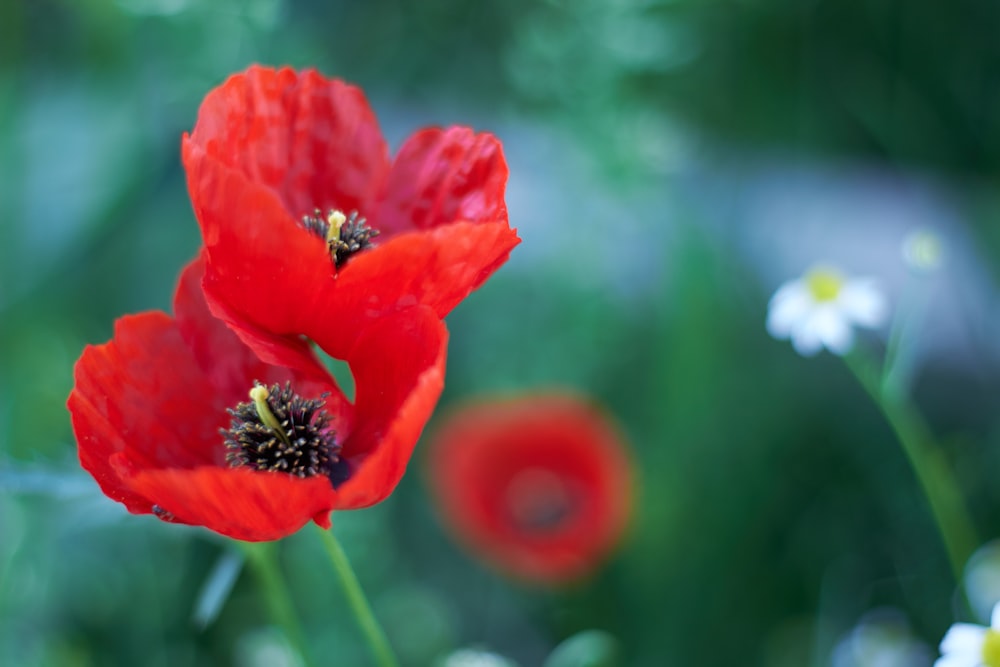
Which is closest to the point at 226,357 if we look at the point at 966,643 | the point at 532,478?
the point at 966,643

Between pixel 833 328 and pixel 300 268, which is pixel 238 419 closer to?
pixel 300 268

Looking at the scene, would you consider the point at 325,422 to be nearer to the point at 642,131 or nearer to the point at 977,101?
the point at 642,131

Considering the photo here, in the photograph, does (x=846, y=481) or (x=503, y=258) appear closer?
(x=503, y=258)

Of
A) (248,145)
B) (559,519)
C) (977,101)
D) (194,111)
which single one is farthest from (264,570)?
(977,101)

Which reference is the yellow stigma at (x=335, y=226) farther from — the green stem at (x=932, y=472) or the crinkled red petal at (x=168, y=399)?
the green stem at (x=932, y=472)

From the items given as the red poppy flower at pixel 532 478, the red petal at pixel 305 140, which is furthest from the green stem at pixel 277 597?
the red poppy flower at pixel 532 478

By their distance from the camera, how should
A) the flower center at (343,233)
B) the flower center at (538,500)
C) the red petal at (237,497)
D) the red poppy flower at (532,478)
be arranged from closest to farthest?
1. the red petal at (237,497)
2. the flower center at (343,233)
3. the red poppy flower at (532,478)
4. the flower center at (538,500)
